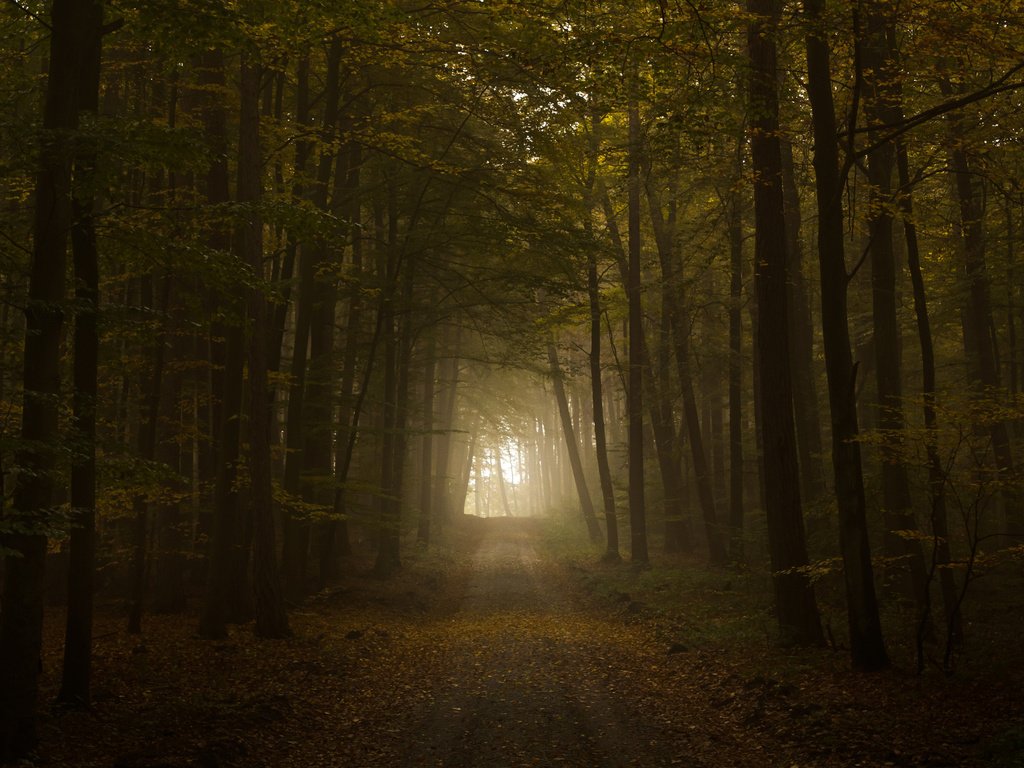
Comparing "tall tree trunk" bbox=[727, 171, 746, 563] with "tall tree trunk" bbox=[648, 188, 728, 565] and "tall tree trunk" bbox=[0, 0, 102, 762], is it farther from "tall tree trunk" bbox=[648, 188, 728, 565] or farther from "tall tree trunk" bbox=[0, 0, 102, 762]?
"tall tree trunk" bbox=[0, 0, 102, 762]

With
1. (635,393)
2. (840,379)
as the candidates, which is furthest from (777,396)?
(635,393)

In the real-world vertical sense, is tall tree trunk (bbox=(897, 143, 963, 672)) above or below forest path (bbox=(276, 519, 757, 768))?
above

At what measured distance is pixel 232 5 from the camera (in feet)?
36.2

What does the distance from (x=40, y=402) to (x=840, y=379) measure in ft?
29.2

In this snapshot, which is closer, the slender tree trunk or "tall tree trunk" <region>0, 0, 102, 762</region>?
"tall tree trunk" <region>0, 0, 102, 762</region>

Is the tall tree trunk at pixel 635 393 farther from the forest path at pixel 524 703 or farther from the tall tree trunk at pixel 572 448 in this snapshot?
the tall tree trunk at pixel 572 448

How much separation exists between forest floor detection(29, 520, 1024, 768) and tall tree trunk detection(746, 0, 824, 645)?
30.7 inches

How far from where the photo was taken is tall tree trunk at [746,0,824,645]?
11172mm

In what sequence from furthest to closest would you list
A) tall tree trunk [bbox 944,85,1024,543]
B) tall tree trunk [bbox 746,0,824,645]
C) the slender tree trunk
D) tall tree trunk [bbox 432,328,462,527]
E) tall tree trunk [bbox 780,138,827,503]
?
tall tree trunk [bbox 432,328,462,527] < the slender tree trunk < tall tree trunk [bbox 780,138,827,503] < tall tree trunk [bbox 944,85,1024,543] < tall tree trunk [bbox 746,0,824,645]

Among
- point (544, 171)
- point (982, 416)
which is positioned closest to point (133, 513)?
point (544, 171)

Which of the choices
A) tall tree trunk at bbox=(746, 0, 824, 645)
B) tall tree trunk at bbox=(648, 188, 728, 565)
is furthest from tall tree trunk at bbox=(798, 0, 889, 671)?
tall tree trunk at bbox=(648, 188, 728, 565)

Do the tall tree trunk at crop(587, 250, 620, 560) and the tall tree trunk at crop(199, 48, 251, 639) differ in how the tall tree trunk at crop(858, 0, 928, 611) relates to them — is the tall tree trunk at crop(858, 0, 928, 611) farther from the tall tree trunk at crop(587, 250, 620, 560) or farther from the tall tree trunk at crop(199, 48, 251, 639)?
the tall tree trunk at crop(587, 250, 620, 560)

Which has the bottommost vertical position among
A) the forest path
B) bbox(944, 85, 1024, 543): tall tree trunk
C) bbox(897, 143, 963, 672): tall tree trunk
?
the forest path

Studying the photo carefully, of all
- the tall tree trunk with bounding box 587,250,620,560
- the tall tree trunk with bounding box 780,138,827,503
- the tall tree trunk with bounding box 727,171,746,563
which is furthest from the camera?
the tall tree trunk with bounding box 587,250,620,560
